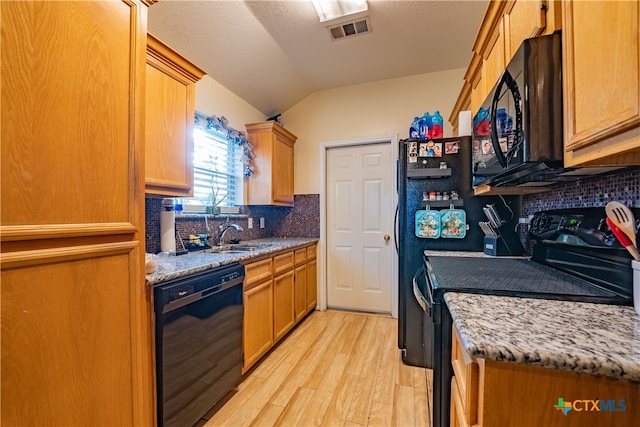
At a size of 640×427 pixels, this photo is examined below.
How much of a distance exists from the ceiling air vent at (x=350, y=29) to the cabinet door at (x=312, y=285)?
2.32 metres

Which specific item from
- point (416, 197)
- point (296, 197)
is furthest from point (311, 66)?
point (416, 197)

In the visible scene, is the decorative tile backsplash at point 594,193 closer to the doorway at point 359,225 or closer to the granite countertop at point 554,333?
the granite countertop at point 554,333

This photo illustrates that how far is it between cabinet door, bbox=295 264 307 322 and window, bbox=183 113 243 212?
102 cm

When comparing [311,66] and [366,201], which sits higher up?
[311,66]

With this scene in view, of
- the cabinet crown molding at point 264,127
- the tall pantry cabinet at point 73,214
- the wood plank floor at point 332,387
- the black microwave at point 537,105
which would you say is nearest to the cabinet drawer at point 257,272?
the wood plank floor at point 332,387

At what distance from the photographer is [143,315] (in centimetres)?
120

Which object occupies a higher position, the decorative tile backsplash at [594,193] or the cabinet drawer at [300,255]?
the decorative tile backsplash at [594,193]

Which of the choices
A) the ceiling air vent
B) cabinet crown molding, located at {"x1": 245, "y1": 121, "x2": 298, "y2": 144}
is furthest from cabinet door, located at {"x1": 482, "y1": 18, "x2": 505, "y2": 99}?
cabinet crown molding, located at {"x1": 245, "y1": 121, "x2": 298, "y2": 144}

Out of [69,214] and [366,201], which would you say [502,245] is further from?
[69,214]

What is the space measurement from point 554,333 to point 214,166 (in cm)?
265

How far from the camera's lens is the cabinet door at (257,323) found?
1.93 meters

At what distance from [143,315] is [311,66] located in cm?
272

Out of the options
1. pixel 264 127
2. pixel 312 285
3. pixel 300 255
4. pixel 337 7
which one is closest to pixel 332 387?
pixel 300 255

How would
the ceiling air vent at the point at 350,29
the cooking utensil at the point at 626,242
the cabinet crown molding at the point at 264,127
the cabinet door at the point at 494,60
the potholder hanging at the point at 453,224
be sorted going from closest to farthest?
the cooking utensil at the point at 626,242
the cabinet door at the point at 494,60
the potholder hanging at the point at 453,224
the ceiling air vent at the point at 350,29
the cabinet crown molding at the point at 264,127
